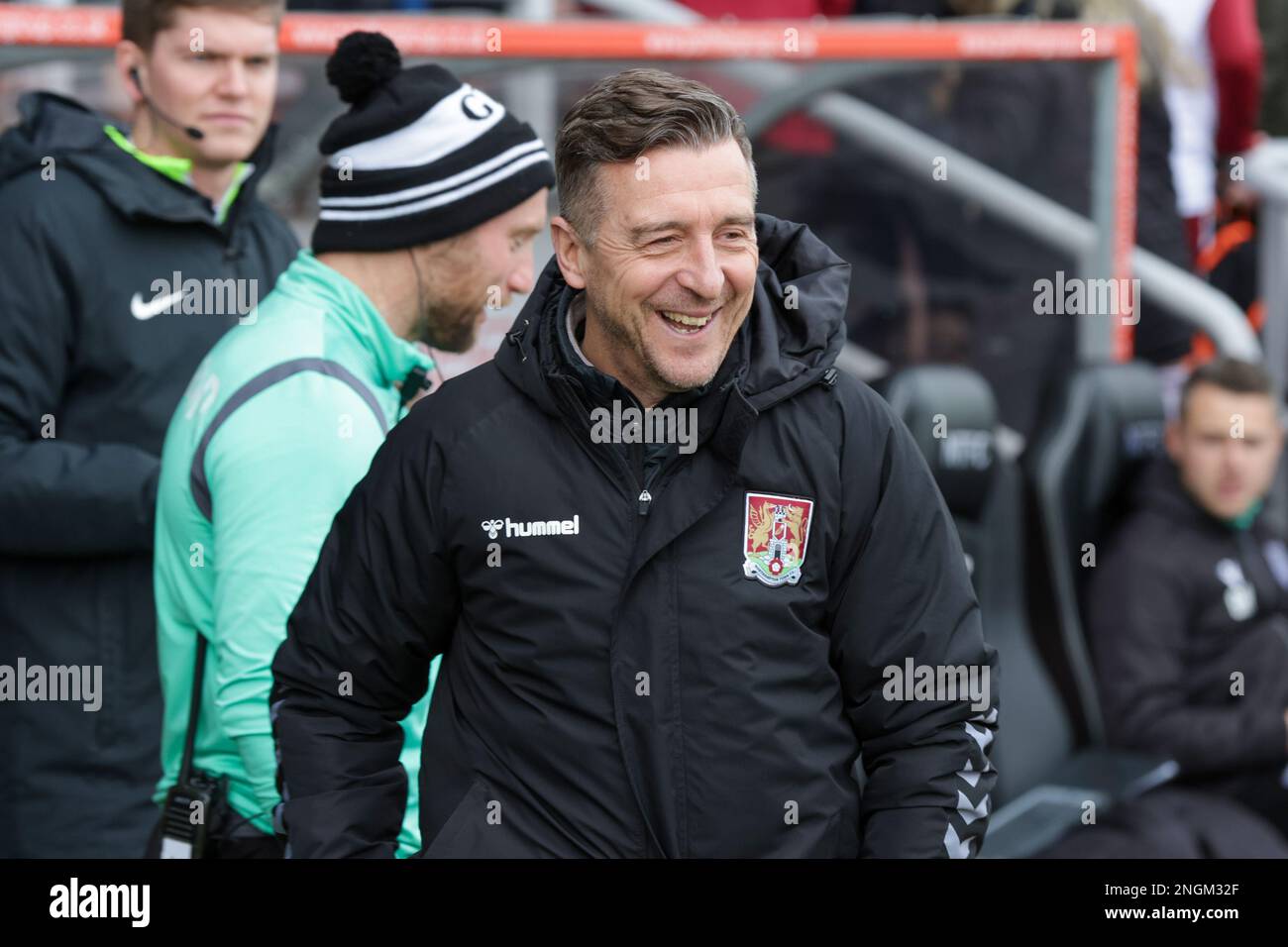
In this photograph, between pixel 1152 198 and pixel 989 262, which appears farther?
pixel 1152 198

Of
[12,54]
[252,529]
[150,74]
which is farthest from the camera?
[12,54]

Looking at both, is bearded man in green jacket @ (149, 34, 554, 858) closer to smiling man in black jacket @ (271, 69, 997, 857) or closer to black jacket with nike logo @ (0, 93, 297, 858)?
smiling man in black jacket @ (271, 69, 997, 857)

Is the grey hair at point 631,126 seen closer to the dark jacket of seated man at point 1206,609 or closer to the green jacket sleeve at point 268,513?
the green jacket sleeve at point 268,513

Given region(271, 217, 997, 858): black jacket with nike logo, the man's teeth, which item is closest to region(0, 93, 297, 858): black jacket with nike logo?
region(271, 217, 997, 858): black jacket with nike logo

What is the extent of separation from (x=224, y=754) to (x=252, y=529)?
0.40 metres

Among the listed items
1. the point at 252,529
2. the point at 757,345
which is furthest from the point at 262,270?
the point at 757,345

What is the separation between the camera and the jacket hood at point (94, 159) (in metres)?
3.08

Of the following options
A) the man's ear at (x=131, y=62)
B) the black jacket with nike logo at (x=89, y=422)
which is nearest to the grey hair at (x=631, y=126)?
the black jacket with nike logo at (x=89, y=422)

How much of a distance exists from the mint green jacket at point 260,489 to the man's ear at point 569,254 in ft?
1.31

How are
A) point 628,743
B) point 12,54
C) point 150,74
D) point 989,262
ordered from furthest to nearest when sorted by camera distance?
point 989,262
point 12,54
point 150,74
point 628,743

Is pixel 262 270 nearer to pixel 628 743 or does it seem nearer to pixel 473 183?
pixel 473 183

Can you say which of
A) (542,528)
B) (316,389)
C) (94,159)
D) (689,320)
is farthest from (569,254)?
(94,159)

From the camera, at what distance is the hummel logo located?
6.85 ft
